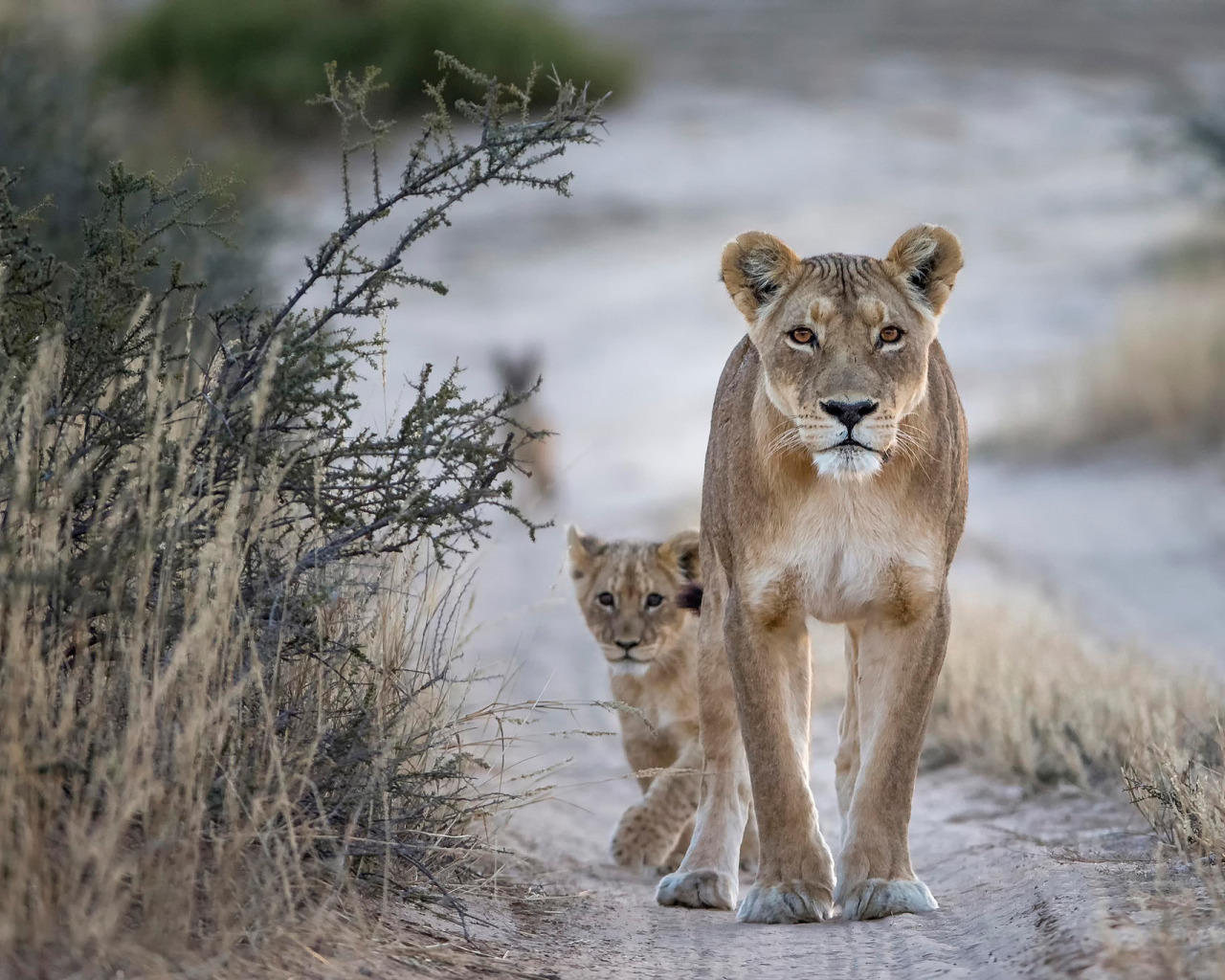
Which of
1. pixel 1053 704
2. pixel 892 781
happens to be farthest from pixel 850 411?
pixel 1053 704

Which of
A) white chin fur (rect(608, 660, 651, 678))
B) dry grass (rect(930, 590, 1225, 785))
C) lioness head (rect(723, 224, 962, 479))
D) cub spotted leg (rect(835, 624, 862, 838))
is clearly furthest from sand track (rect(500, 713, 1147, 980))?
lioness head (rect(723, 224, 962, 479))

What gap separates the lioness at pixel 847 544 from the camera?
16.2ft

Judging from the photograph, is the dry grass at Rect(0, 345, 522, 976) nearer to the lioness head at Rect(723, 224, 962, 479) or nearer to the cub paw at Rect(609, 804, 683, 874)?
the lioness head at Rect(723, 224, 962, 479)

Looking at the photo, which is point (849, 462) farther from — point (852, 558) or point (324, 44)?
point (324, 44)

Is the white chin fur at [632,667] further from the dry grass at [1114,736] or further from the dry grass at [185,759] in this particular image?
the dry grass at [185,759]

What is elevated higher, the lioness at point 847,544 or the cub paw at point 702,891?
the lioness at point 847,544

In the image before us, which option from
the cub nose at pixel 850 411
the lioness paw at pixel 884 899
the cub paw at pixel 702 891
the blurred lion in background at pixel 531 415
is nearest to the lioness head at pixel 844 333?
the cub nose at pixel 850 411

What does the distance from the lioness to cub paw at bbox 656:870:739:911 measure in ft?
1.28

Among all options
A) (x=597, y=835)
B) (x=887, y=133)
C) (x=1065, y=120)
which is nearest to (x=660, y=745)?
(x=597, y=835)

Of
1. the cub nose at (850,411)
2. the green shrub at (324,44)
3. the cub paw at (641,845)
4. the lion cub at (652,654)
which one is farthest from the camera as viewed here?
the green shrub at (324,44)

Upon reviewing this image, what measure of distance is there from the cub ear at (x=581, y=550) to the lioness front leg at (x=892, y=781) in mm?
2631

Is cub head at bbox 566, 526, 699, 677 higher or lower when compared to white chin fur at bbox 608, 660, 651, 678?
higher

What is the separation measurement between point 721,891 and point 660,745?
5.50ft

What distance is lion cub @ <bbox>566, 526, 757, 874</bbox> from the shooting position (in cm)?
660
